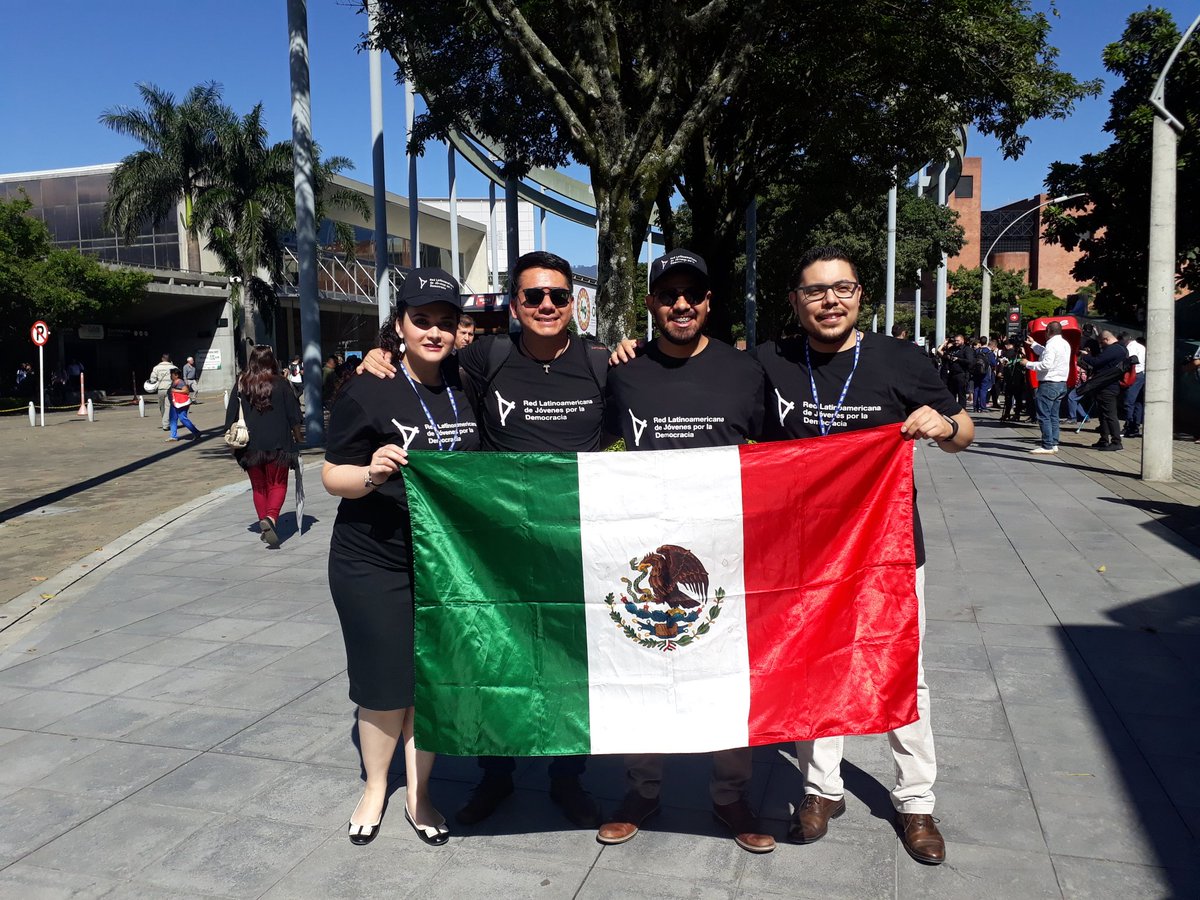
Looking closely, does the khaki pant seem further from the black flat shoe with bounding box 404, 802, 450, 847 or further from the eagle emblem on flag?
the black flat shoe with bounding box 404, 802, 450, 847

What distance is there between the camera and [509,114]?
61.4 feet

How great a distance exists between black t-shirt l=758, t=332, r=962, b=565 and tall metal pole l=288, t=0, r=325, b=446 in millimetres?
14505

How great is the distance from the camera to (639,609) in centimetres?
338

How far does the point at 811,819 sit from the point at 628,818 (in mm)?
648

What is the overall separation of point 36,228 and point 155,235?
13025mm

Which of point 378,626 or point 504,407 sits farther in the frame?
point 504,407

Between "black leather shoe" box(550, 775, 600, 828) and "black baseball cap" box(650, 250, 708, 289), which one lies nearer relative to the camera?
"black baseball cap" box(650, 250, 708, 289)

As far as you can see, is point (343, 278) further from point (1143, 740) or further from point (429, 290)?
point (1143, 740)

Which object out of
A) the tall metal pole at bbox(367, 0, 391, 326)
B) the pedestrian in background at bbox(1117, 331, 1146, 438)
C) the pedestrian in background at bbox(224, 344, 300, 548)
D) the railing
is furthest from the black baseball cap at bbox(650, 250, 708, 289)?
the railing

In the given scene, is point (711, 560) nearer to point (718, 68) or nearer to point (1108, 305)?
point (718, 68)

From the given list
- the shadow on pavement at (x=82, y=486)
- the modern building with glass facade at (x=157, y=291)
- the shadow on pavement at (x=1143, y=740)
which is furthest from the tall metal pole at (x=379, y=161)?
the modern building with glass facade at (x=157, y=291)

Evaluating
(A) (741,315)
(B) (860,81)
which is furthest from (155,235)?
(B) (860,81)

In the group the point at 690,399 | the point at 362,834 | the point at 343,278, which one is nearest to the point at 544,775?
the point at 362,834

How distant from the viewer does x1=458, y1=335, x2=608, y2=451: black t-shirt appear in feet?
12.0
